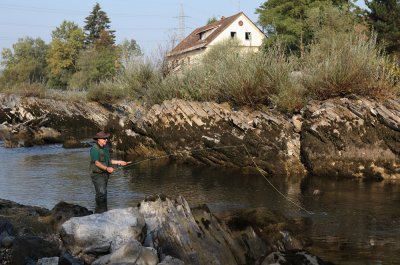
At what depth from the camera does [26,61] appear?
4067 inches

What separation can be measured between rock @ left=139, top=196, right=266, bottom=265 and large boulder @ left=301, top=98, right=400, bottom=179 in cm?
981

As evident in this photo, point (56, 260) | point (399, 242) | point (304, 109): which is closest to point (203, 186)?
point (304, 109)

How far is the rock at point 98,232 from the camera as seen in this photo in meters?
9.88

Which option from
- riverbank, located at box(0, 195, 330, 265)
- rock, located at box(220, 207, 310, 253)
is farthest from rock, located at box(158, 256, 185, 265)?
rock, located at box(220, 207, 310, 253)

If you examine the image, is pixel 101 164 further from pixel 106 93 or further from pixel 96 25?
pixel 96 25

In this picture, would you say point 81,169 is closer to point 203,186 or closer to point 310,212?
point 203,186

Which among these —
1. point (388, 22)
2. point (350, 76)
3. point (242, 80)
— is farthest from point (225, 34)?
point (350, 76)

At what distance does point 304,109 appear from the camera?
20.7 m

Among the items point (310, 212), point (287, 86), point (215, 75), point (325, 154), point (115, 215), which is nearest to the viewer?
point (115, 215)

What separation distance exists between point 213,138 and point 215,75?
3854 mm

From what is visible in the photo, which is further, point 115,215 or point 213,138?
point 213,138

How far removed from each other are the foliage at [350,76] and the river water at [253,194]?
3794 millimetres

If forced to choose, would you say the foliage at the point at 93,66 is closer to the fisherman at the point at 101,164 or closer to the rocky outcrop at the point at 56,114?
the rocky outcrop at the point at 56,114

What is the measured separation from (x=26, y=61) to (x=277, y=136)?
92341 mm
